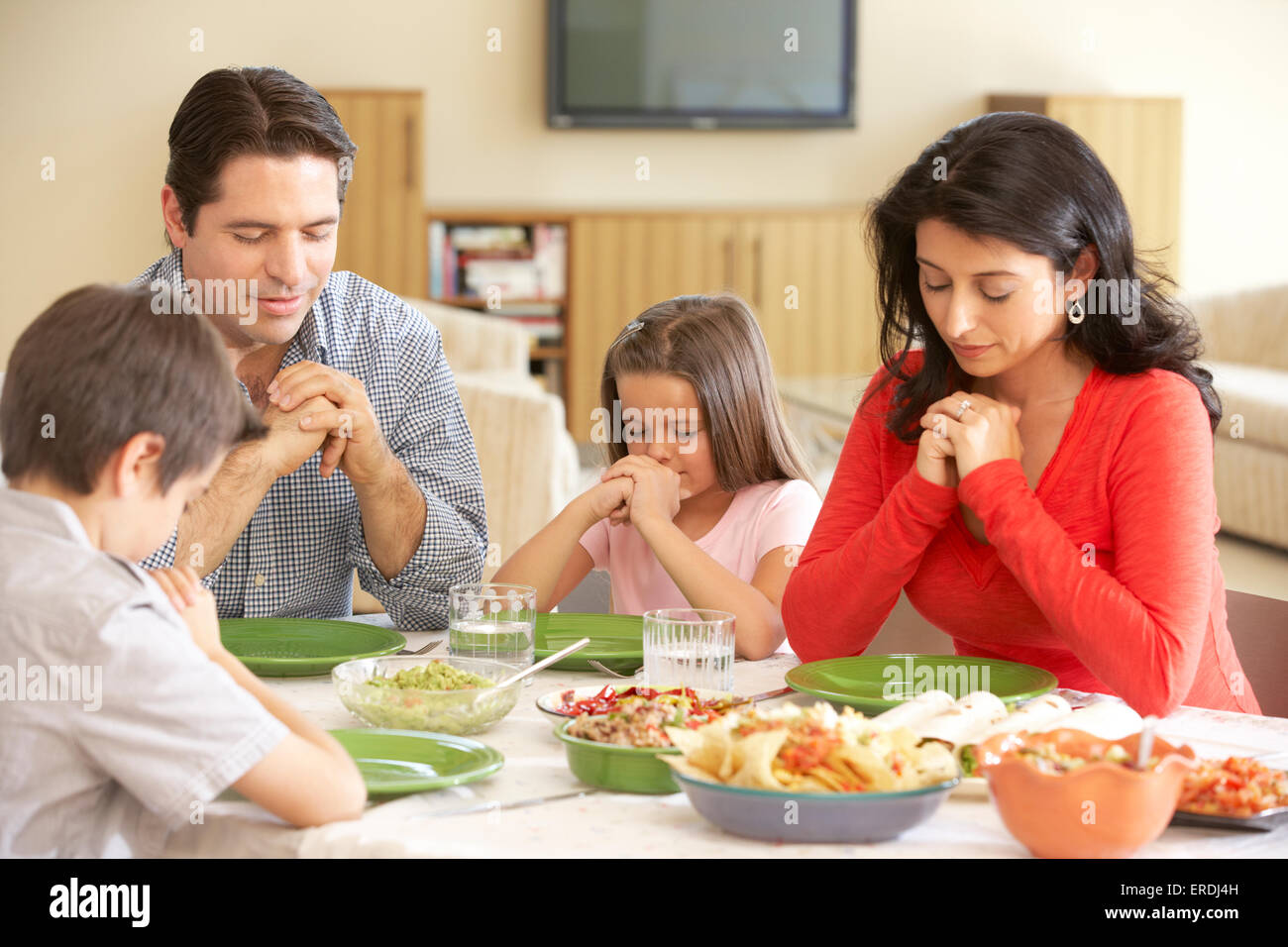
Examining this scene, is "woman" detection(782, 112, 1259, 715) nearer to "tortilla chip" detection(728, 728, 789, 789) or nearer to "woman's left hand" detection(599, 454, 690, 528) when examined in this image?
"woman's left hand" detection(599, 454, 690, 528)

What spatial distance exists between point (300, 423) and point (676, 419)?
58cm

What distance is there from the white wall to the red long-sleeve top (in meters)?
5.84

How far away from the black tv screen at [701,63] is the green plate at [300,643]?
20.2 ft

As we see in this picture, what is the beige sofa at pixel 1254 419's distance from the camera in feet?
16.9

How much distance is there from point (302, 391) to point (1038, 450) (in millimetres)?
900

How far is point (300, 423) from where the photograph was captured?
66.2 inches

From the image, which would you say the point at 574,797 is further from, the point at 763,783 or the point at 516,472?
the point at 516,472

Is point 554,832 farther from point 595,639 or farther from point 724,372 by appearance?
point 724,372

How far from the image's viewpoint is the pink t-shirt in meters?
2.02

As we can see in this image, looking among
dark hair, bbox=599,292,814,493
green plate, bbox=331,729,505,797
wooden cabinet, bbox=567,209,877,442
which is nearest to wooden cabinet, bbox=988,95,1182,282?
wooden cabinet, bbox=567,209,877,442

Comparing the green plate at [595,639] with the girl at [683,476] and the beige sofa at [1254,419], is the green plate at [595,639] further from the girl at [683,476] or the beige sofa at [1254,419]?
the beige sofa at [1254,419]

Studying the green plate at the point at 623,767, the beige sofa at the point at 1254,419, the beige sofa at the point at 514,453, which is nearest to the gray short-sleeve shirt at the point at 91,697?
the green plate at the point at 623,767

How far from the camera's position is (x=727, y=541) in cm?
207

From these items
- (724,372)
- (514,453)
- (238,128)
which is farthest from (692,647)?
(514,453)
